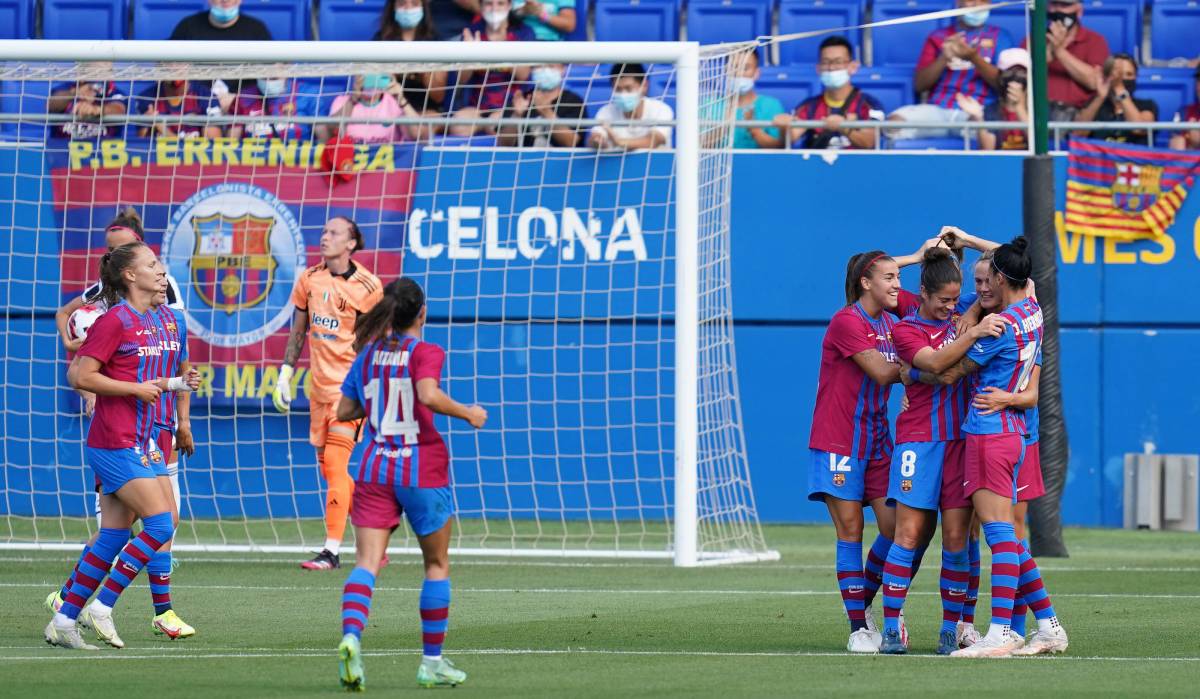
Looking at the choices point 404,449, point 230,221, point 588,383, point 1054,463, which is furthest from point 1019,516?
point 230,221

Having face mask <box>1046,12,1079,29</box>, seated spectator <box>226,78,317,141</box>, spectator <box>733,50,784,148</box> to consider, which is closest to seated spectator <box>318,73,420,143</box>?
seated spectator <box>226,78,317,141</box>

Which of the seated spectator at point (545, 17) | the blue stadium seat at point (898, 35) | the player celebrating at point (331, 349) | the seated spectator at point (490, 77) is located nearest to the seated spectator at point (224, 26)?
the seated spectator at point (490, 77)

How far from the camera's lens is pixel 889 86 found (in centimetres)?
1598

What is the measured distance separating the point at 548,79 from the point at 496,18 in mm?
1519

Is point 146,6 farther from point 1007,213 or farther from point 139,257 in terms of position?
point 139,257

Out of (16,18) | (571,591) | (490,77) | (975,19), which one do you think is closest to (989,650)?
(571,591)

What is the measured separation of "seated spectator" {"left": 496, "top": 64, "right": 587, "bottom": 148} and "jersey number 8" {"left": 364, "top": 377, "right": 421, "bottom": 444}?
7.42m

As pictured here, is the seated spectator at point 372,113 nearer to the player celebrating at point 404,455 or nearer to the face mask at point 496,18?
the face mask at point 496,18

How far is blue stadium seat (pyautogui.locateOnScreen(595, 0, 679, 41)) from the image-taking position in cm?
1683

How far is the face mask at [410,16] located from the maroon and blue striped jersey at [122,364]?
8.16 meters

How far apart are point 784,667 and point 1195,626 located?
8.39ft

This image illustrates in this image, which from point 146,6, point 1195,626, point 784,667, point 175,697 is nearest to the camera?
point 175,697

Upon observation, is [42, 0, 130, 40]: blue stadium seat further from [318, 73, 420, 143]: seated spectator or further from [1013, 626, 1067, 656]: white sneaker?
[1013, 626, 1067, 656]: white sneaker

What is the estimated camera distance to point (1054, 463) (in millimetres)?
12414
